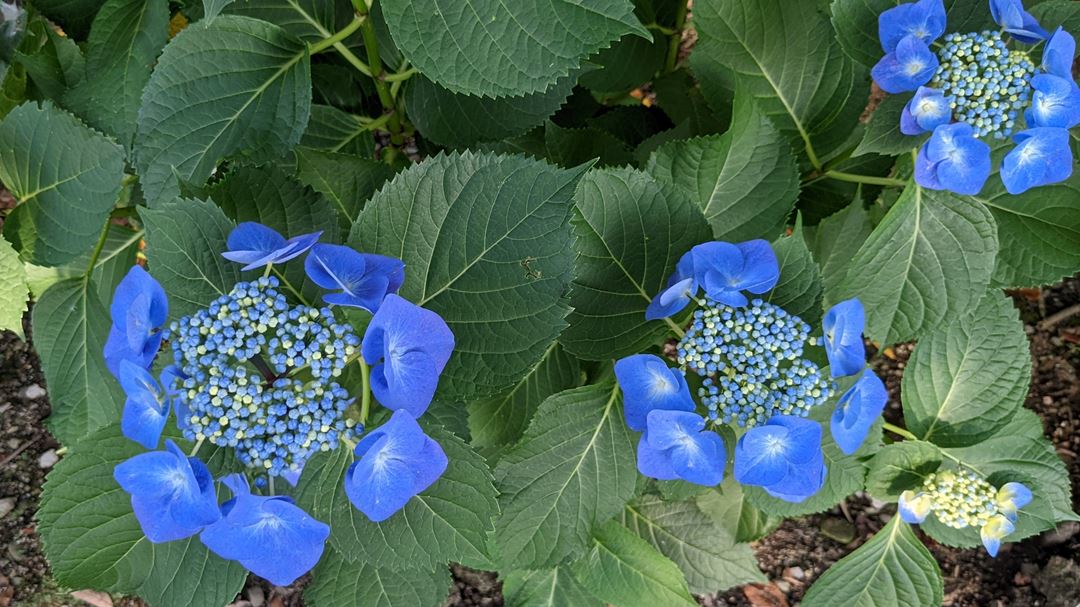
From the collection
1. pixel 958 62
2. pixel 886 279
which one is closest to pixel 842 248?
pixel 886 279

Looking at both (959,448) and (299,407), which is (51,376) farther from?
(959,448)

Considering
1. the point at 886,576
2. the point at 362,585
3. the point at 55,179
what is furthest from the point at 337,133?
the point at 886,576

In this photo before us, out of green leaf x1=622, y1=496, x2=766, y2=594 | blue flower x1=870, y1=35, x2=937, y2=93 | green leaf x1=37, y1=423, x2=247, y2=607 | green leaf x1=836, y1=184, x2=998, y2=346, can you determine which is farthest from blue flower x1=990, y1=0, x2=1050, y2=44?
green leaf x1=37, y1=423, x2=247, y2=607

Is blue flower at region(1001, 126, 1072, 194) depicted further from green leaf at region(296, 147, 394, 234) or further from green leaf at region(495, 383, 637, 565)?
green leaf at region(296, 147, 394, 234)

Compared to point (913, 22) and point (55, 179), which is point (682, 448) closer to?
point (913, 22)

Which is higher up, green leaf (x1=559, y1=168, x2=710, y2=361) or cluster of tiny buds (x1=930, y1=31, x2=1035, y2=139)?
cluster of tiny buds (x1=930, y1=31, x2=1035, y2=139)

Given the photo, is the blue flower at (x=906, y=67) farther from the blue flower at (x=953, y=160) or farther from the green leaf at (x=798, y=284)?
the green leaf at (x=798, y=284)
